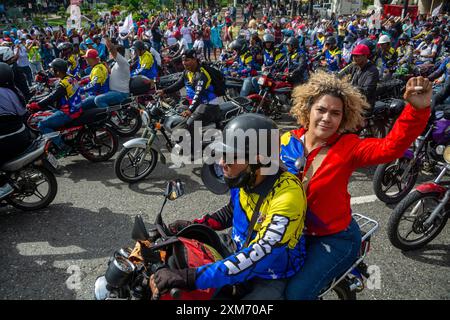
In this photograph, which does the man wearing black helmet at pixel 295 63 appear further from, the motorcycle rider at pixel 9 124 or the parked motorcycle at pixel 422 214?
the motorcycle rider at pixel 9 124

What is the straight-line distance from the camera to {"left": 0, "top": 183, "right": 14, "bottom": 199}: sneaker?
4.58 m

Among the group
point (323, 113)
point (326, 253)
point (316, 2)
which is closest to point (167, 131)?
point (323, 113)

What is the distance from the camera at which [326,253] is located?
241 cm

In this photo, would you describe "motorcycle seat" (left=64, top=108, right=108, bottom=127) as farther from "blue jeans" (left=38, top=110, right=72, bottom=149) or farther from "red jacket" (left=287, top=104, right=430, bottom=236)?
"red jacket" (left=287, top=104, right=430, bottom=236)

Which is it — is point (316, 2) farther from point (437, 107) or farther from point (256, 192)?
point (256, 192)

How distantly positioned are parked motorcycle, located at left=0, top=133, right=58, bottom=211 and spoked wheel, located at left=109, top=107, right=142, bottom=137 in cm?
286

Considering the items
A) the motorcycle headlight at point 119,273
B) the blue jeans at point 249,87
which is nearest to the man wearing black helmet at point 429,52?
the blue jeans at point 249,87

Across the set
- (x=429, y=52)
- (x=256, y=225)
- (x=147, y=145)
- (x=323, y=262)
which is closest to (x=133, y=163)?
(x=147, y=145)

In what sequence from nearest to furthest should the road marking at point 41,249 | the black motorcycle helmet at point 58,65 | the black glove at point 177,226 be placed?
the black glove at point 177,226, the road marking at point 41,249, the black motorcycle helmet at point 58,65

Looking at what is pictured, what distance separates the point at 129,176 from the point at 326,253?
4.13 metres

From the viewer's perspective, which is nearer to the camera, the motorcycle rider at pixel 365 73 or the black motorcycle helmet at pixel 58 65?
the motorcycle rider at pixel 365 73

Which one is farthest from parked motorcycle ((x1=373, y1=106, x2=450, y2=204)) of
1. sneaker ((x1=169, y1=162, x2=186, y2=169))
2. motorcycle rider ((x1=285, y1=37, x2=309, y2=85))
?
motorcycle rider ((x1=285, y1=37, x2=309, y2=85))

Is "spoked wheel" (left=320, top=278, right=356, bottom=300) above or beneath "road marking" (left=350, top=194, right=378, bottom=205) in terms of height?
above

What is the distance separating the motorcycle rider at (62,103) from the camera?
6.08 meters
